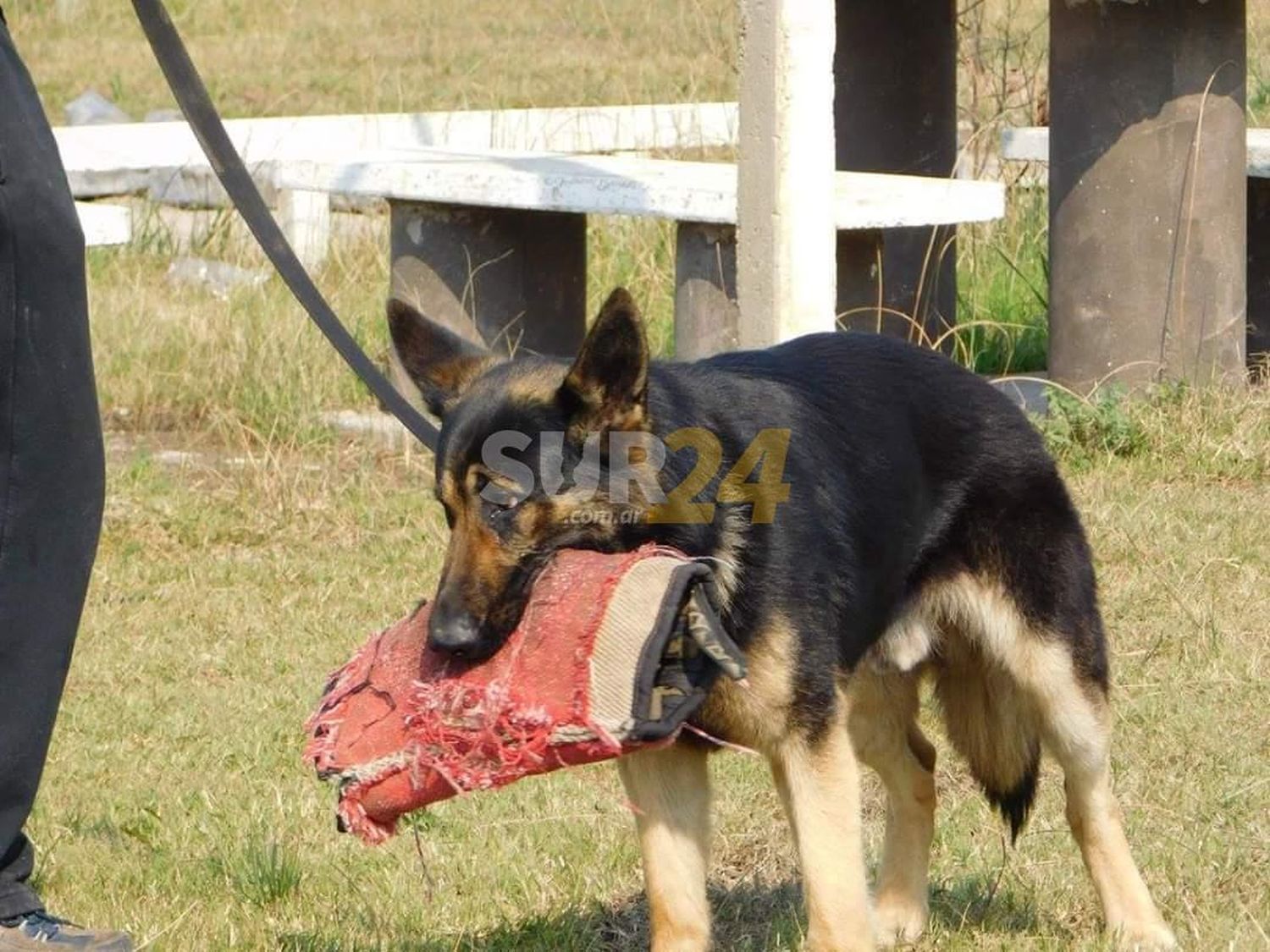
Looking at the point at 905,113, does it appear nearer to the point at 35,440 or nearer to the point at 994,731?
the point at 994,731

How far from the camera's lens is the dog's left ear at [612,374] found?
9.91 ft

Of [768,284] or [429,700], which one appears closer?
[429,700]

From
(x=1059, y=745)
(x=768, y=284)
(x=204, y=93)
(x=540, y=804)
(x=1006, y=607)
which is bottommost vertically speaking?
(x=540, y=804)

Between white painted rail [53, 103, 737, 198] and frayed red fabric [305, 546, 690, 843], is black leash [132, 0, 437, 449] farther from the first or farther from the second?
white painted rail [53, 103, 737, 198]

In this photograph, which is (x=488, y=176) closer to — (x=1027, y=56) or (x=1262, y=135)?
(x=1262, y=135)

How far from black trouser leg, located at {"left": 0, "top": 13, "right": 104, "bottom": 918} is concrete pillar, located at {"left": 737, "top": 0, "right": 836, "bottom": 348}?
297cm

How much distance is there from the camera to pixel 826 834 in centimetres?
333

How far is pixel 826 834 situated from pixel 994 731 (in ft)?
2.70

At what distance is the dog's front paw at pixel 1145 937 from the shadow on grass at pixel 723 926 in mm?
162

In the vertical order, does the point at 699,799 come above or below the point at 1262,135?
below

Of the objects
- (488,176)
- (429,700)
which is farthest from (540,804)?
(488,176)

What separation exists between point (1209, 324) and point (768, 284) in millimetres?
2256

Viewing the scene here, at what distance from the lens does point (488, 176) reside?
7793mm

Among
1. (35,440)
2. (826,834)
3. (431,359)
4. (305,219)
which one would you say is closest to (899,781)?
(826,834)
